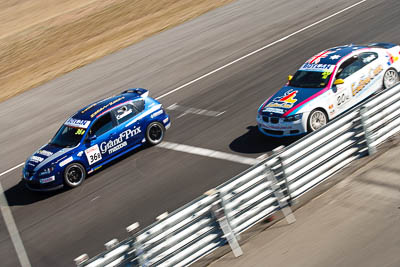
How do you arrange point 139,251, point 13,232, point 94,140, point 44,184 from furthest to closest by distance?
1. point 94,140
2. point 44,184
3. point 13,232
4. point 139,251

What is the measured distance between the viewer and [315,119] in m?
13.0

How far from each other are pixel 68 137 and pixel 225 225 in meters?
6.86

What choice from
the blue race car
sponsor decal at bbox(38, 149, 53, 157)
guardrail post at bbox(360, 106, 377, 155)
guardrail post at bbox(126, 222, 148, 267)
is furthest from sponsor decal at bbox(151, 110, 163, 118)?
guardrail post at bbox(126, 222, 148, 267)

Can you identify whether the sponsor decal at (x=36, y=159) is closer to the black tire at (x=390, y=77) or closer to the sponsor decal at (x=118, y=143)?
the sponsor decal at (x=118, y=143)

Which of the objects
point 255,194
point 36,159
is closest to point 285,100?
point 255,194

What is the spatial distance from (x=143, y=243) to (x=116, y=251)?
437 mm

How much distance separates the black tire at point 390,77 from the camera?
46.5 feet

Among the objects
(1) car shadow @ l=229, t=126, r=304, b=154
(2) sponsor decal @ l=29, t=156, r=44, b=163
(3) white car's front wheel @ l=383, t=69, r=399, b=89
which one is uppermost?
(2) sponsor decal @ l=29, t=156, r=44, b=163

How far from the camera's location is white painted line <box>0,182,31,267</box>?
36.2 ft

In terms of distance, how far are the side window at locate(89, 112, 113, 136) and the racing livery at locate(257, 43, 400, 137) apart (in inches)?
157

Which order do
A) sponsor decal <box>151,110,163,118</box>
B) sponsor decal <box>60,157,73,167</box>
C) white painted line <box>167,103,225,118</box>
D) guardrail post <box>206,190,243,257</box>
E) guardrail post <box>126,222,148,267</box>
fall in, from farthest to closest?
1. white painted line <box>167,103,225,118</box>
2. sponsor decal <box>151,110,163,118</box>
3. sponsor decal <box>60,157,73,167</box>
4. guardrail post <box>206,190,243,257</box>
5. guardrail post <box>126,222,148,267</box>

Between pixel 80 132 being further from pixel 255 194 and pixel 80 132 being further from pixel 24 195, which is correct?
pixel 255 194

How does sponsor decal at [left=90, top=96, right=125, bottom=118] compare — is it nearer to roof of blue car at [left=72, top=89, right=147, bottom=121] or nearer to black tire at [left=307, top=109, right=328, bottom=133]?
roof of blue car at [left=72, top=89, right=147, bottom=121]

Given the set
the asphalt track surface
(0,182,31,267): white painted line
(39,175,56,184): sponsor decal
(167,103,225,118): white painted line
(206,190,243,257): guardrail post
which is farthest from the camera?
(167,103,225,118): white painted line
